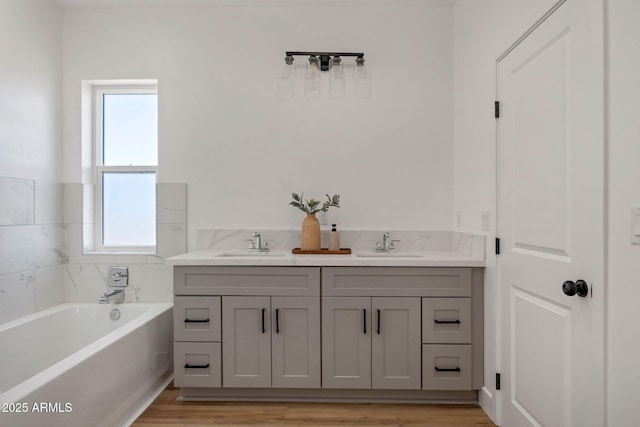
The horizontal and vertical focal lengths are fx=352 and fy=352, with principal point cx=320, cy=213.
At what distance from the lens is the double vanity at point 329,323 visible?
2.14m

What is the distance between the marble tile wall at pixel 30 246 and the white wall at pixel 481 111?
2945 millimetres

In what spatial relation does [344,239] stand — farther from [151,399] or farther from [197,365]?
[151,399]

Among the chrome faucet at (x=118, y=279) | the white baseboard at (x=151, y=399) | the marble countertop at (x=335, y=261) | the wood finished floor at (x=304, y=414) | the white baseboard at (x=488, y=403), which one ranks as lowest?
the wood finished floor at (x=304, y=414)

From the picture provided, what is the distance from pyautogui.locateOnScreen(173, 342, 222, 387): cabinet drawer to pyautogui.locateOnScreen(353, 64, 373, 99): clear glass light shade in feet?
6.66

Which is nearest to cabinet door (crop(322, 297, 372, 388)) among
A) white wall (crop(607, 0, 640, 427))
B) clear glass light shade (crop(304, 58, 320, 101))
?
white wall (crop(607, 0, 640, 427))

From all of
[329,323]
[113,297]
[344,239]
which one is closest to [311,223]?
[344,239]

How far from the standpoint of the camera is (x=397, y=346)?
2.15 metres

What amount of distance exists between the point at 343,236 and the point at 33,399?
6.28ft

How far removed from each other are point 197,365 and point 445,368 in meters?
1.52

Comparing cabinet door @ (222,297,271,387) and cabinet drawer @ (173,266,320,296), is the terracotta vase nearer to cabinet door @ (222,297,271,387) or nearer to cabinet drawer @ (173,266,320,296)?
cabinet drawer @ (173,266,320,296)

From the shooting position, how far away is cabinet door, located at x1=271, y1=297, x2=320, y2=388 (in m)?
2.16

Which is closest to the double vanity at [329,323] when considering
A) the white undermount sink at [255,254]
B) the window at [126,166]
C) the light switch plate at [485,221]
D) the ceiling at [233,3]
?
the light switch plate at [485,221]

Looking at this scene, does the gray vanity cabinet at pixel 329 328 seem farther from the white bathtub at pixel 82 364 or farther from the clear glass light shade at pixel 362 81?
the clear glass light shade at pixel 362 81

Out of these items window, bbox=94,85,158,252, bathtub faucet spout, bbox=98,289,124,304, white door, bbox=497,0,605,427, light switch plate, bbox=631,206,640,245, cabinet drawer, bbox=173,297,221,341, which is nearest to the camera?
light switch plate, bbox=631,206,640,245
